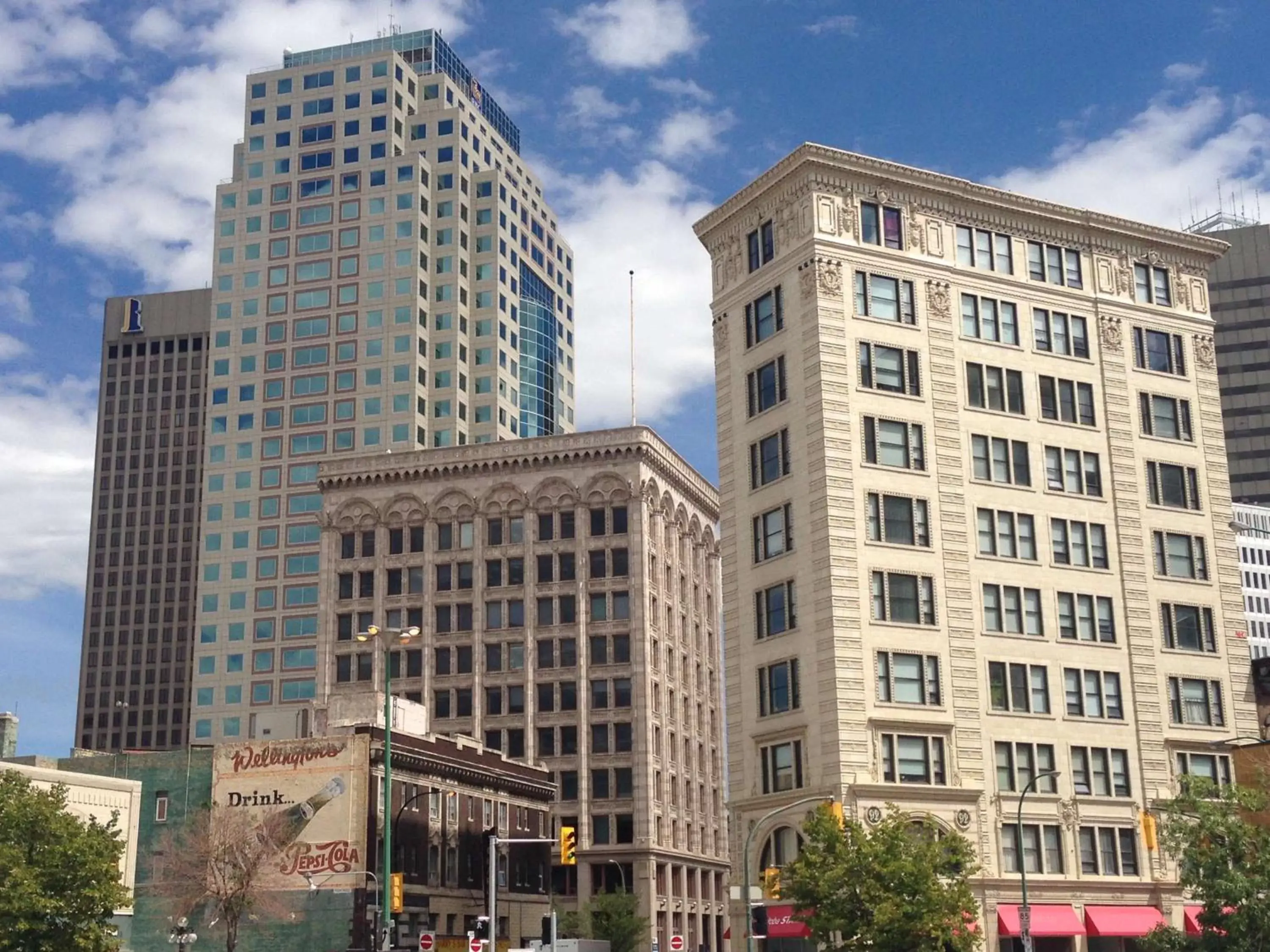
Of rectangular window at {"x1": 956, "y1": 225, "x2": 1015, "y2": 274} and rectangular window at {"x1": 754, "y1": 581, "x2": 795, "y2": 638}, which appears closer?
rectangular window at {"x1": 754, "y1": 581, "x2": 795, "y2": 638}

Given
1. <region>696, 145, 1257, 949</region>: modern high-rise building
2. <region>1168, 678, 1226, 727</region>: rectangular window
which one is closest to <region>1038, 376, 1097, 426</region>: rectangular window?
<region>696, 145, 1257, 949</region>: modern high-rise building

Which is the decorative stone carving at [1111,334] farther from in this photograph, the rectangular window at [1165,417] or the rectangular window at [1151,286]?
the rectangular window at [1165,417]

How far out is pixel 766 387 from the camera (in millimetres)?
76438

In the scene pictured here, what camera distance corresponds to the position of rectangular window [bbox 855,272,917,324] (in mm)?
74375

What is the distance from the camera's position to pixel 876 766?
222 ft

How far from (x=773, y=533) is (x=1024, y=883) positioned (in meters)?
→ 20.2

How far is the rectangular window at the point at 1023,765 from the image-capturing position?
7112 cm

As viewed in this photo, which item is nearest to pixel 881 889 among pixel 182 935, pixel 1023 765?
pixel 1023 765

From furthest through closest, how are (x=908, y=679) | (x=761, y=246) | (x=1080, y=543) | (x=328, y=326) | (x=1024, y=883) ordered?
(x=328, y=326) → (x=761, y=246) → (x=1080, y=543) → (x=908, y=679) → (x=1024, y=883)

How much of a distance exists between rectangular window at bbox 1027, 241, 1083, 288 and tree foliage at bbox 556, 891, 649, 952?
56.7 m

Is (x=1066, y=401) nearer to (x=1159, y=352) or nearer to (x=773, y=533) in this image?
(x=1159, y=352)

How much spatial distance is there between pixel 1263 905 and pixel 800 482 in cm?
2667

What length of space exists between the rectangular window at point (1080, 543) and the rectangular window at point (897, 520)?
756cm

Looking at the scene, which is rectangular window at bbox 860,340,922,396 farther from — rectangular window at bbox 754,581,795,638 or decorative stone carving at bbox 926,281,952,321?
rectangular window at bbox 754,581,795,638
